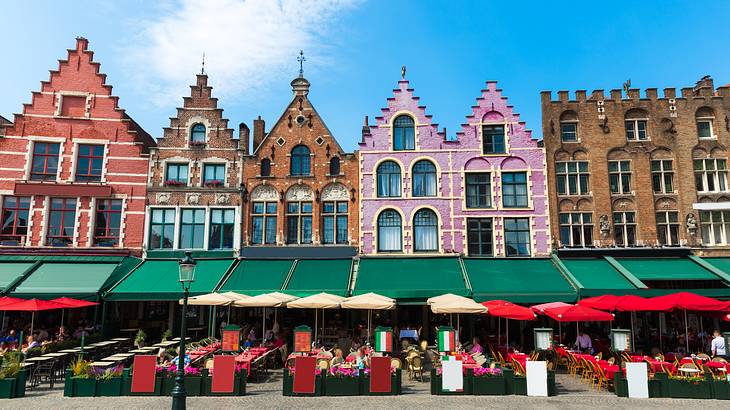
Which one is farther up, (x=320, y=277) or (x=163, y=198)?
(x=163, y=198)

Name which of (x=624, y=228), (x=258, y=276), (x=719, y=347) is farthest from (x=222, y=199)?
(x=719, y=347)

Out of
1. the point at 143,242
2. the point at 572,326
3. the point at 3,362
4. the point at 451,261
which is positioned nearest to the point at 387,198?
the point at 451,261

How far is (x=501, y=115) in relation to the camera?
971 inches

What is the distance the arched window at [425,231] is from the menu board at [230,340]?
32.8 feet

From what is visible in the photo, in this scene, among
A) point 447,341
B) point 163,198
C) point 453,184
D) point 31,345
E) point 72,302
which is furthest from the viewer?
point 163,198

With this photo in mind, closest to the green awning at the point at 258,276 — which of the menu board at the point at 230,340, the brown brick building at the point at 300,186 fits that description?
the brown brick building at the point at 300,186

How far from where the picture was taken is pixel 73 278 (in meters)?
21.4

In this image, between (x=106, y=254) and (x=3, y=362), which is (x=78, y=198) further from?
(x=3, y=362)

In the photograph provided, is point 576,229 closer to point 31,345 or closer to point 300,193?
point 300,193

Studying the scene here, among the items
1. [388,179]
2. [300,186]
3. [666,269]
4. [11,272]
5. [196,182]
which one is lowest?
[11,272]

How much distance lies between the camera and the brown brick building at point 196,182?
23.9 m

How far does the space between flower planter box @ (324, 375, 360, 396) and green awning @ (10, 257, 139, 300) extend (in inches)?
467

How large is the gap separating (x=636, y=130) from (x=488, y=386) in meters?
16.9

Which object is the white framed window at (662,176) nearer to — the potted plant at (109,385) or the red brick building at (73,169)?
the potted plant at (109,385)
